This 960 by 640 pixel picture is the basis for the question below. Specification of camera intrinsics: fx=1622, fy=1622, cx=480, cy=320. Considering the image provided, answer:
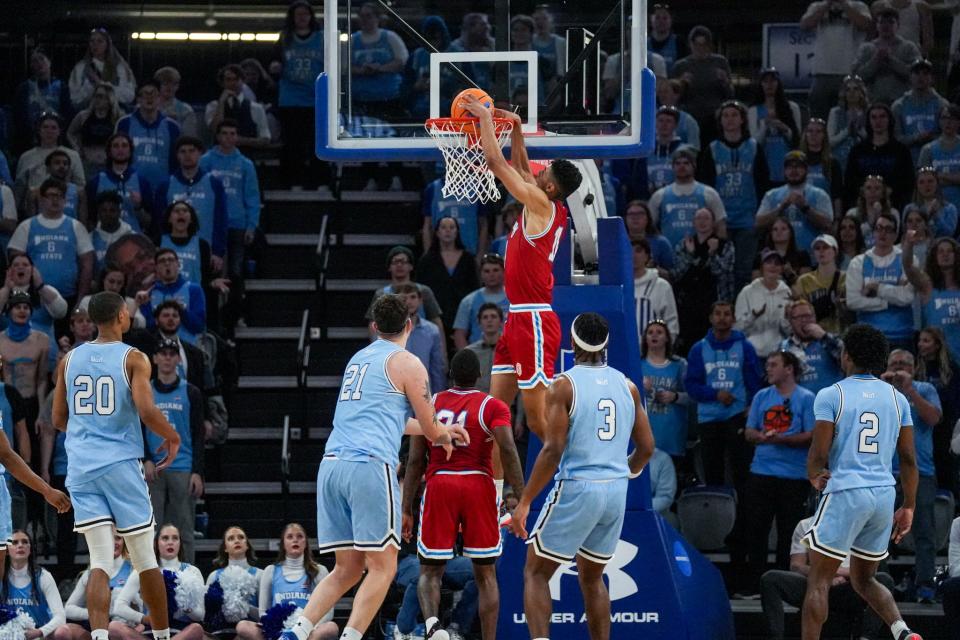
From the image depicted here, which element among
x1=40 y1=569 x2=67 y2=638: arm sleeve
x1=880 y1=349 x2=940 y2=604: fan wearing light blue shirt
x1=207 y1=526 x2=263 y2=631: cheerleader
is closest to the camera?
x1=40 y1=569 x2=67 y2=638: arm sleeve

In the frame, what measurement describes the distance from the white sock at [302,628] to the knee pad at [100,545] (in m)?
1.51

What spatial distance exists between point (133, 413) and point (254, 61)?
9877 mm

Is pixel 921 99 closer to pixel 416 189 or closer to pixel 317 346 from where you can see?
pixel 416 189

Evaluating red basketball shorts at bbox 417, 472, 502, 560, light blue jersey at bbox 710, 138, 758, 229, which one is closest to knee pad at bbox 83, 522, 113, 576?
Answer: red basketball shorts at bbox 417, 472, 502, 560

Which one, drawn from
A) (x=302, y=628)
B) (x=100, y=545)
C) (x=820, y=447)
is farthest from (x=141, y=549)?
(x=820, y=447)

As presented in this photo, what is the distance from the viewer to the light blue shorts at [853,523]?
1015 cm

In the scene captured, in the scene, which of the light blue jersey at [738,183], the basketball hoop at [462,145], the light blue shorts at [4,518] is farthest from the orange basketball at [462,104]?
the light blue jersey at [738,183]

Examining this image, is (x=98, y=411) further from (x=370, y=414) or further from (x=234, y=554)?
(x=234, y=554)

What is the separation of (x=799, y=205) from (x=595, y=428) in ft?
22.4

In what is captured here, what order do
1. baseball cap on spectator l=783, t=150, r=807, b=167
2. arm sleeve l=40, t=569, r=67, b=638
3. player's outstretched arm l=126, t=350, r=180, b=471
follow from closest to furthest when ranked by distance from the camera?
player's outstretched arm l=126, t=350, r=180, b=471
arm sleeve l=40, t=569, r=67, b=638
baseball cap on spectator l=783, t=150, r=807, b=167

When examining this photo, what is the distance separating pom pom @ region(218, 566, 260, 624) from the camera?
41.0 ft

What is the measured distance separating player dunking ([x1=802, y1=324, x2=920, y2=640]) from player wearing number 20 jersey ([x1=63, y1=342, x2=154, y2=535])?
13.8ft

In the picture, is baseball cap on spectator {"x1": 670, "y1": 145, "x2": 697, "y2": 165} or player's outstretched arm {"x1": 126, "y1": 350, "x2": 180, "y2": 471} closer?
player's outstretched arm {"x1": 126, "y1": 350, "x2": 180, "y2": 471}

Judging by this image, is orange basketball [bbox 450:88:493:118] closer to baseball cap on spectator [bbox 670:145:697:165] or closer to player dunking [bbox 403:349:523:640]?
player dunking [bbox 403:349:523:640]
